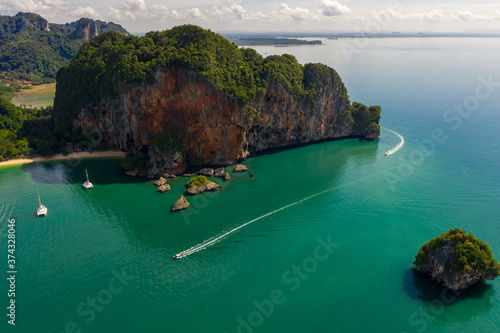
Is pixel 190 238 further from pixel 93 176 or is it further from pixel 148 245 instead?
pixel 93 176

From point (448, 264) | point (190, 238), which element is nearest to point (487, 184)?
point (448, 264)

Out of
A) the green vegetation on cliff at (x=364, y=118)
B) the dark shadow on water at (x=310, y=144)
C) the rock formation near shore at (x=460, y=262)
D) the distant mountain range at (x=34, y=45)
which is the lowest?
the rock formation near shore at (x=460, y=262)

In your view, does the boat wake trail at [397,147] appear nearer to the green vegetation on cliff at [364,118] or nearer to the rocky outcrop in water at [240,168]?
Result: the green vegetation on cliff at [364,118]

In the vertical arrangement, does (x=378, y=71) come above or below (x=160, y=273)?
above

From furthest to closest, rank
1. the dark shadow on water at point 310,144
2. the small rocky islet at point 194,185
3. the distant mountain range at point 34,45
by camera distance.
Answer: the distant mountain range at point 34,45 < the dark shadow on water at point 310,144 < the small rocky islet at point 194,185

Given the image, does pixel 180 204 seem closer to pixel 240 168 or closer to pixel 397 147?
pixel 240 168

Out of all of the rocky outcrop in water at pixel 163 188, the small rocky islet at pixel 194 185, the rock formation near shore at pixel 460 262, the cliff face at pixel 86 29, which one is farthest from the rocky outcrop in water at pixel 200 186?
the cliff face at pixel 86 29
